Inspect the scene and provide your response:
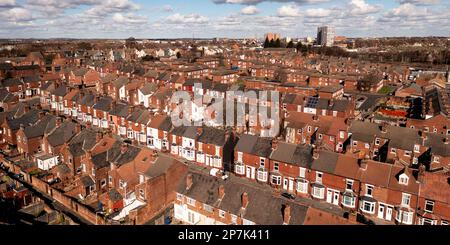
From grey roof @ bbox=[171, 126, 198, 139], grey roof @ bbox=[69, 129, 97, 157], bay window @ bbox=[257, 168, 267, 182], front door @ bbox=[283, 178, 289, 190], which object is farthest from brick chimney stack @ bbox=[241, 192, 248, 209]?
grey roof @ bbox=[69, 129, 97, 157]

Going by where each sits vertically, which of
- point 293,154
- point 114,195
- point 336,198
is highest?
point 293,154

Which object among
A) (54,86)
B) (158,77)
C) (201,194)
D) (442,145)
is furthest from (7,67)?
(442,145)

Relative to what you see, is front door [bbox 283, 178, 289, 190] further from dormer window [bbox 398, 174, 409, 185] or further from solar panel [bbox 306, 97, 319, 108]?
solar panel [bbox 306, 97, 319, 108]

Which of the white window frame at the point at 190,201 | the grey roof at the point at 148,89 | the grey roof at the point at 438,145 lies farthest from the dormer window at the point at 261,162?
the grey roof at the point at 148,89

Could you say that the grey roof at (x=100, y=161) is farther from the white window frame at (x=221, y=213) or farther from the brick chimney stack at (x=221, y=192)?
the white window frame at (x=221, y=213)

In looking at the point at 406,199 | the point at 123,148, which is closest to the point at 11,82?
the point at 123,148

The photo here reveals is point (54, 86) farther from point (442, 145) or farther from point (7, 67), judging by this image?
point (442, 145)

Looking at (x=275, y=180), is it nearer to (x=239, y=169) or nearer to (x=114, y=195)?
(x=239, y=169)
